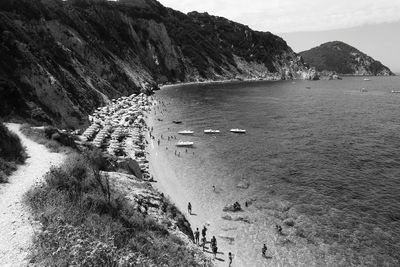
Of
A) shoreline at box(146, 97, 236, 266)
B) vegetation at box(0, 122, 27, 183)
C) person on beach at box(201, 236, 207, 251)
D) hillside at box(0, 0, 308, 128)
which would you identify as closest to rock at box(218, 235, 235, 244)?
shoreline at box(146, 97, 236, 266)

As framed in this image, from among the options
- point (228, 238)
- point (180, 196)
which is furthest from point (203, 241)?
point (180, 196)

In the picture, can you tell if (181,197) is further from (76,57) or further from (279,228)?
(76,57)

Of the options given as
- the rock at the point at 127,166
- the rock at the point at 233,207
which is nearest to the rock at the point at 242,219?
the rock at the point at 233,207

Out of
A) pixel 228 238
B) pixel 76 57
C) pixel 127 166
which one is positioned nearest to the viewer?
pixel 228 238

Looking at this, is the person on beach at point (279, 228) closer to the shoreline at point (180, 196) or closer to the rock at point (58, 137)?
the shoreline at point (180, 196)

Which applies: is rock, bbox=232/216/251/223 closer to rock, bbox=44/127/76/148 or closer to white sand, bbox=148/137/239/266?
white sand, bbox=148/137/239/266

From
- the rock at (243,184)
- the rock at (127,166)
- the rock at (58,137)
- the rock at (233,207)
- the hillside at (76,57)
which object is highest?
the hillside at (76,57)
